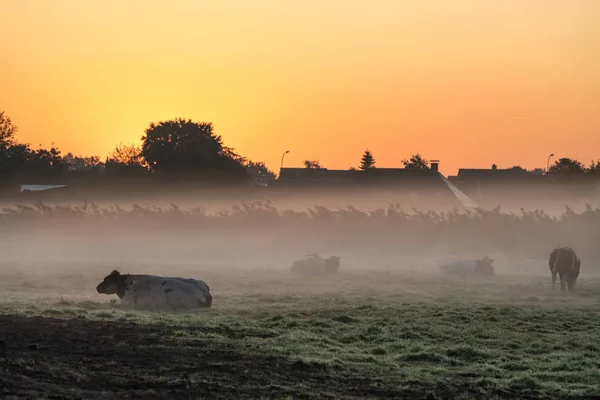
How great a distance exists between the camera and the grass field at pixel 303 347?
1326 centimetres

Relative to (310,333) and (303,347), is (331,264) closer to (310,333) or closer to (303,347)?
(310,333)

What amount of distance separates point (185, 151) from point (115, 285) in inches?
3806

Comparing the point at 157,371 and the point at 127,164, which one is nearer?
the point at 157,371

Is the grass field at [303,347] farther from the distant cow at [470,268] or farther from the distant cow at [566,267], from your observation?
the distant cow at [470,268]

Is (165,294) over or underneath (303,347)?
over

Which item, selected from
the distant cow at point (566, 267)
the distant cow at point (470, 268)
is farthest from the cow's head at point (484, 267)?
the distant cow at point (566, 267)

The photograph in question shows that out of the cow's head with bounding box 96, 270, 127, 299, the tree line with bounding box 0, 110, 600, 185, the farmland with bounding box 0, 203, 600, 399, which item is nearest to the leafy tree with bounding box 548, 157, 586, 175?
the tree line with bounding box 0, 110, 600, 185

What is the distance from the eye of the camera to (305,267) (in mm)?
41375

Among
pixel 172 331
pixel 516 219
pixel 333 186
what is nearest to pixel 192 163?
pixel 333 186

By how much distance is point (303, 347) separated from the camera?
1753 centimetres

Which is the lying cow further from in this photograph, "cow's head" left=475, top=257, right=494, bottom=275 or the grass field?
"cow's head" left=475, top=257, right=494, bottom=275

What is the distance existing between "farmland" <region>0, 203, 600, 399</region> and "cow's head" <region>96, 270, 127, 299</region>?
1.34 ft

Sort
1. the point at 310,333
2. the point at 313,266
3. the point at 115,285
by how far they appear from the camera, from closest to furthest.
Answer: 1. the point at 310,333
2. the point at 115,285
3. the point at 313,266

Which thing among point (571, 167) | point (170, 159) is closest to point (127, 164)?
point (170, 159)
